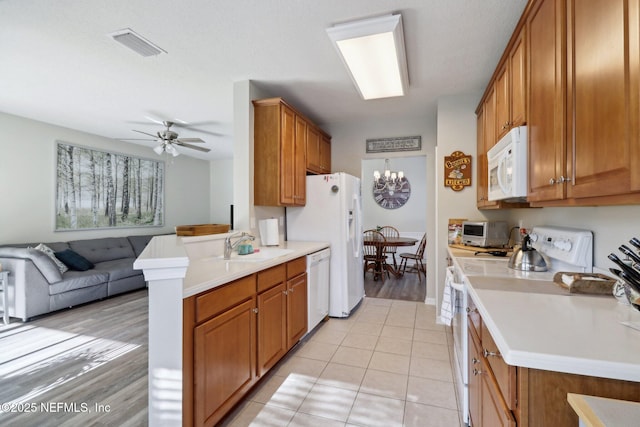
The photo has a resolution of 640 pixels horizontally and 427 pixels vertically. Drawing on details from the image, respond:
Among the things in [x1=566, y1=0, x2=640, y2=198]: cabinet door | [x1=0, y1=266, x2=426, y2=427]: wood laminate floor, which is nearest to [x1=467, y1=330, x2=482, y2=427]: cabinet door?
[x1=566, y1=0, x2=640, y2=198]: cabinet door

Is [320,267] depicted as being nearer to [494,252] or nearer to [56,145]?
[494,252]

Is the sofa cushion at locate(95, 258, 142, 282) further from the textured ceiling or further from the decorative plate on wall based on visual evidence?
the decorative plate on wall

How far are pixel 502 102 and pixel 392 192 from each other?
4692 millimetres

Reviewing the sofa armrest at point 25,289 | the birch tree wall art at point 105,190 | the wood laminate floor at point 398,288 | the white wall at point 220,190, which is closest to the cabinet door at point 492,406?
the wood laminate floor at point 398,288

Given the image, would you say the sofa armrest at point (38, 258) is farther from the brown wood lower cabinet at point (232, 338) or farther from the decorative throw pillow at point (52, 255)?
the brown wood lower cabinet at point (232, 338)

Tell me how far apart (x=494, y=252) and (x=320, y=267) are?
160 centimetres

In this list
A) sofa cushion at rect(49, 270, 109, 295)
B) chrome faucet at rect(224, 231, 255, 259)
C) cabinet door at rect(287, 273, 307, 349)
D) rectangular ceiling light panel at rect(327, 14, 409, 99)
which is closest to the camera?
rectangular ceiling light panel at rect(327, 14, 409, 99)

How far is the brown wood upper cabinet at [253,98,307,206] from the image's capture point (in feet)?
9.59

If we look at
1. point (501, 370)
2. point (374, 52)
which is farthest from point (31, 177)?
point (501, 370)

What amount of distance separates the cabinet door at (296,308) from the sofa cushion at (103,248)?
11.5 ft

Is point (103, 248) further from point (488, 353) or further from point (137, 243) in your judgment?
point (488, 353)

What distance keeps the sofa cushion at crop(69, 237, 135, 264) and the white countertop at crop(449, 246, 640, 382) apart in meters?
5.06

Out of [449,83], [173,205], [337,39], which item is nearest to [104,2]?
[337,39]

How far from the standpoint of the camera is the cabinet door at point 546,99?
121cm
